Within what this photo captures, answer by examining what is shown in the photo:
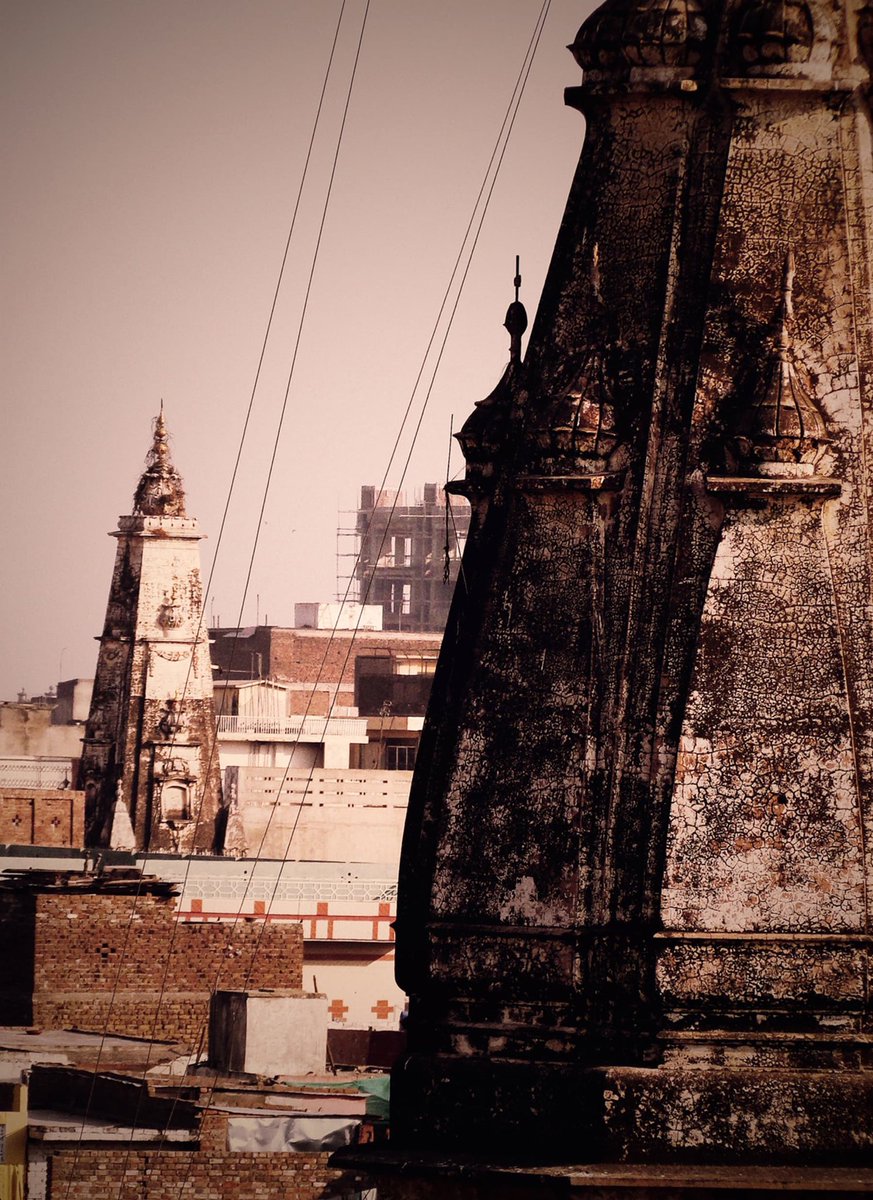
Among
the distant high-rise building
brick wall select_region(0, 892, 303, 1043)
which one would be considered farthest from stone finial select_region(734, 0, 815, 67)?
the distant high-rise building

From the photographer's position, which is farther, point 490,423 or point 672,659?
point 490,423

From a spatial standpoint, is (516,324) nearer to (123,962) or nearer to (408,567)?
(123,962)

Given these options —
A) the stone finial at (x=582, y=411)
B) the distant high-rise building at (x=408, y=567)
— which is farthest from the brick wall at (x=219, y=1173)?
the distant high-rise building at (x=408, y=567)

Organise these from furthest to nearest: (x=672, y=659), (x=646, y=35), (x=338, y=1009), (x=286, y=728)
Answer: (x=286, y=728), (x=338, y=1009), (x=646, y=35), (x=672, y=659)

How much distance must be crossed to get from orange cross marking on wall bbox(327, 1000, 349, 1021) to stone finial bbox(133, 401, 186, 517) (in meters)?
15.9

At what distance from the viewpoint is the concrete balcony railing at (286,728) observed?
211 ft

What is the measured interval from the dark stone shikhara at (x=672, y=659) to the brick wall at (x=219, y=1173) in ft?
42.5

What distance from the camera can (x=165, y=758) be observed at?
53.2 m

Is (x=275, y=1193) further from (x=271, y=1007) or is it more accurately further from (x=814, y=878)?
(x=814, y=878)

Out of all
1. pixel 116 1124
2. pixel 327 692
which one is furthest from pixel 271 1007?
pixel 327 692

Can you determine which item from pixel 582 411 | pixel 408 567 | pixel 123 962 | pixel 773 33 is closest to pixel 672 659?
pixel 582 411

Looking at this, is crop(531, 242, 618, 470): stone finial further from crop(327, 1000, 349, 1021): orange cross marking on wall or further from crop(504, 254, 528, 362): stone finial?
crop(327, 1000, 349, 1021): orange cross marking on wall

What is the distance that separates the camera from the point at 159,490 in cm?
5238

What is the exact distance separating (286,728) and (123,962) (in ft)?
112
